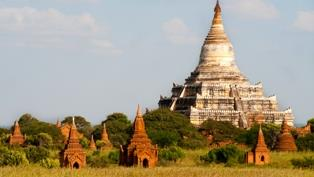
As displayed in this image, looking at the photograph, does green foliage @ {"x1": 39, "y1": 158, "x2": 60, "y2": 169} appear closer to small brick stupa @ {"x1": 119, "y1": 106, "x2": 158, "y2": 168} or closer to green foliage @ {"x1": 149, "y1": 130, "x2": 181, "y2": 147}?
small brick stupa @ {"x1": 119, "y1": 106, "x2": 158, "y2": 168}

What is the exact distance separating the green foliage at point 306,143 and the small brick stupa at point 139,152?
13946mm

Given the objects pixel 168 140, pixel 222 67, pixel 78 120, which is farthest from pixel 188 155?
pixel 78 120

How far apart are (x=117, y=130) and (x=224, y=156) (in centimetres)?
2123

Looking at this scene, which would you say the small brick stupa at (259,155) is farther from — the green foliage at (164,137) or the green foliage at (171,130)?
the green foliage at (164,137)

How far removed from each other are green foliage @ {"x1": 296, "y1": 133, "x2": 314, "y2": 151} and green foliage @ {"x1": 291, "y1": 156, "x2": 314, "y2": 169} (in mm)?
10832

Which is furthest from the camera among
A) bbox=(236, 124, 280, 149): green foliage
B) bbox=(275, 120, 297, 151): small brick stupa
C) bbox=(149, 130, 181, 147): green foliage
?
bbox=(236, 124, 280, 149): green foliage

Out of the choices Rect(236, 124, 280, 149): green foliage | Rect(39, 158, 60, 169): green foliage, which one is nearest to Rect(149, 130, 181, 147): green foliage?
Rect(236, 124, 280, 149): green foliage

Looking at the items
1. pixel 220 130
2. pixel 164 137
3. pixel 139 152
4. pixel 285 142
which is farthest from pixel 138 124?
pixel 220 130

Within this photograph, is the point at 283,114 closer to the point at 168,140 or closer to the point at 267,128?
the point at 267,128

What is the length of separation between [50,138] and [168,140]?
6.41 metres

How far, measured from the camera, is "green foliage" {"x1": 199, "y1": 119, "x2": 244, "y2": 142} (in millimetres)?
62844

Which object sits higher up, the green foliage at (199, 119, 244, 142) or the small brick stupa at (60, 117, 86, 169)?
the green foliage at (199, 119, 244, 142)

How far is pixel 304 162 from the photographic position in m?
41.7

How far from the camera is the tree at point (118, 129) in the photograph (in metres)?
61.2
